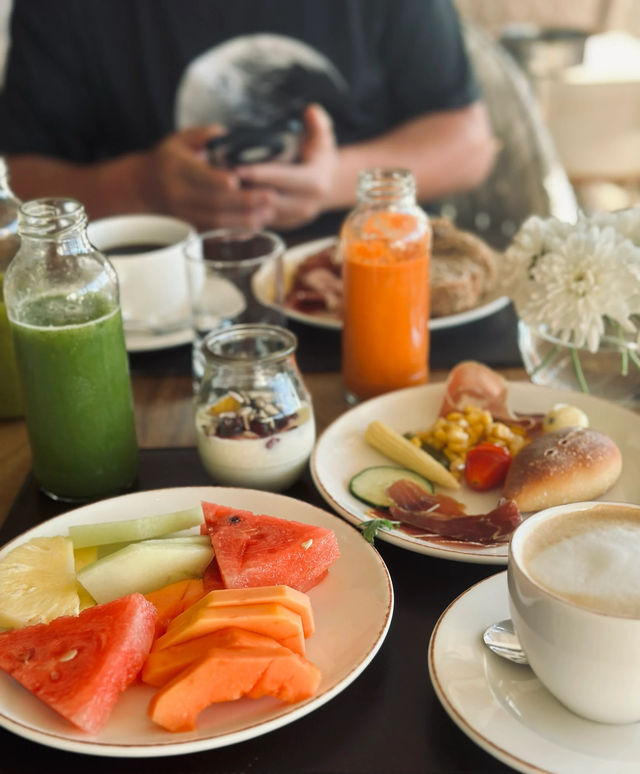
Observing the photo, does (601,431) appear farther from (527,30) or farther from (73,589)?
(527,30)

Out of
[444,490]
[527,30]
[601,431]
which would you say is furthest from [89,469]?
[527,30]

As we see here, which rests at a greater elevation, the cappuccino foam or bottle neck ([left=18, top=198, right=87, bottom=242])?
bottle neck ([left=18, top=198, right=87, bottom=242])

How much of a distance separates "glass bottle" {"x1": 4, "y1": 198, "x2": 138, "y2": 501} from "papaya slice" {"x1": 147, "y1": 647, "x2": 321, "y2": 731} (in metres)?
0.46

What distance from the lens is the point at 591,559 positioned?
2.41 feet

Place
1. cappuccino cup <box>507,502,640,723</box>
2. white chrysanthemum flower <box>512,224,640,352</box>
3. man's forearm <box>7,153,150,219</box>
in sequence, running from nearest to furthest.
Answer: cappuccino cup <box>507,502,640,723</box>
white chrysanthemum flower <box>512,224,640,352</box>
man's forearm <box>7,153,150,219</box>

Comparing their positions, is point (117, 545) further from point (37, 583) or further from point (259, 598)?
point (259, 598)

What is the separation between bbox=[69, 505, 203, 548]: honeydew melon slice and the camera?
0.96 meters

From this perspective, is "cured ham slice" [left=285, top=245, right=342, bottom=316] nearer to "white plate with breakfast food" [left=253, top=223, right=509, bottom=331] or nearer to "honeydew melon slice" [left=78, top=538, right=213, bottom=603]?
"white plate with breakfast food" [left=253, top=223, right=509, bottom=331]

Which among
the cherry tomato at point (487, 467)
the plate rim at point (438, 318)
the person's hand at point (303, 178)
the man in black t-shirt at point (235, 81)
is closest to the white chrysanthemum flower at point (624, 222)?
the plate rim at point (438, 318)

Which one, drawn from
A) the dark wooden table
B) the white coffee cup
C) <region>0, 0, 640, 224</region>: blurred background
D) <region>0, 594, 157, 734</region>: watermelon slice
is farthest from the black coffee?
<region>0, 0, 640, 224</region>: blurred background

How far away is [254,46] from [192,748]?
2136mm

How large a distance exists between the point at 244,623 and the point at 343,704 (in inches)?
4.9

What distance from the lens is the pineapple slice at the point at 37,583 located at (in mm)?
861

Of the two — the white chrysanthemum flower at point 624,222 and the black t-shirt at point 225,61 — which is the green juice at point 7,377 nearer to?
the white chrysanthemum flower at point 624,222
